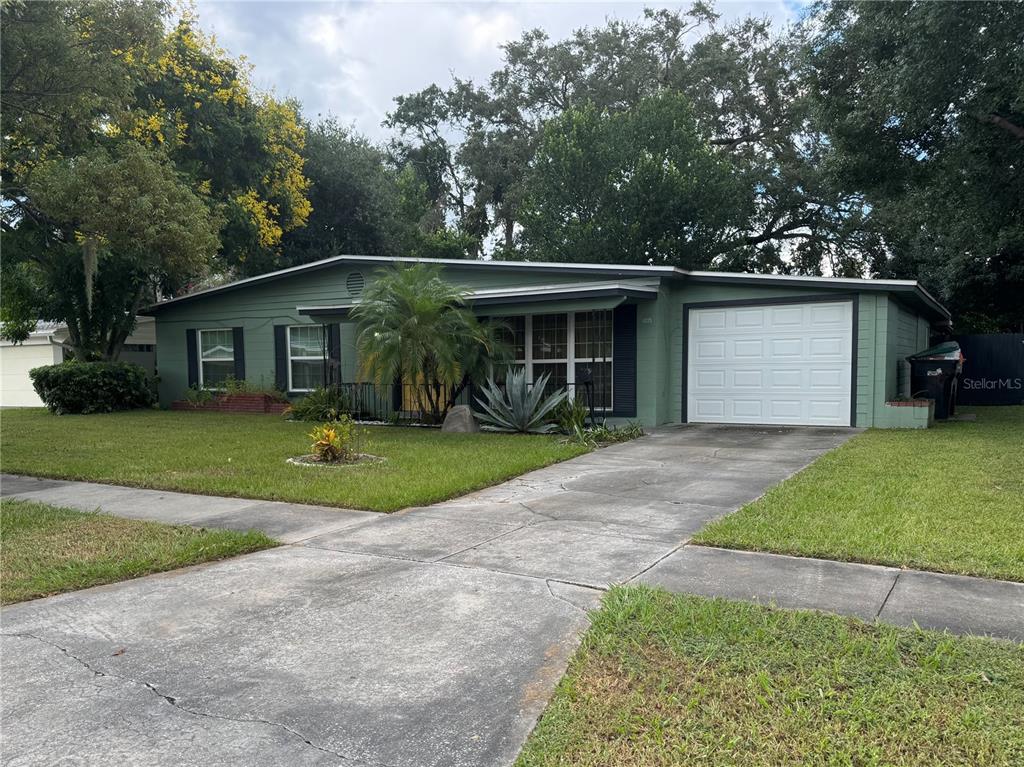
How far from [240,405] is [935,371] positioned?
48.3 feet

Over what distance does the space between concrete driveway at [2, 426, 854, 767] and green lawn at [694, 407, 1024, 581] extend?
2.18 feet

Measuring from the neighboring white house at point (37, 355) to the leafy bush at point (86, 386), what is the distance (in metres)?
4.19

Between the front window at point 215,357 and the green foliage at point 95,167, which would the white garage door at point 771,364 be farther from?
the front window at point 215,357

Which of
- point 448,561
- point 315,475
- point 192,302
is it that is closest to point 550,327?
point 315,475

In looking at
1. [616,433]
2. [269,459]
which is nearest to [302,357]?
[269,459]

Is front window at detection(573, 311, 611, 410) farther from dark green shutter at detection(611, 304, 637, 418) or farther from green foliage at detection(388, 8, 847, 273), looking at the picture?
green foliage at detection(388, 8, 847, 273)

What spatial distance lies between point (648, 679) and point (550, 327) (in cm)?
1065

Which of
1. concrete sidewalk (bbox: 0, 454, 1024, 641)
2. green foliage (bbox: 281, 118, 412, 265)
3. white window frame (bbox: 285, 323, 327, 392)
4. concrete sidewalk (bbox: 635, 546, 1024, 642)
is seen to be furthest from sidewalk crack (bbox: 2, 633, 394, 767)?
green foliage (bbox: 281, 118, 412, 265)

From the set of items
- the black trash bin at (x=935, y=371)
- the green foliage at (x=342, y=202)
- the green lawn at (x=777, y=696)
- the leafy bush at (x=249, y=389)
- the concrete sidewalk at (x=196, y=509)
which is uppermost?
the green foliage at (x=342, y=202)

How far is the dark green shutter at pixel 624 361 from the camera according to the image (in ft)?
40.4

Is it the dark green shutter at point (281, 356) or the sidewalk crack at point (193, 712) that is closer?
the sidewalk crack at point (193, 712)

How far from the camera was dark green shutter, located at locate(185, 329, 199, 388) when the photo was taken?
1789cm

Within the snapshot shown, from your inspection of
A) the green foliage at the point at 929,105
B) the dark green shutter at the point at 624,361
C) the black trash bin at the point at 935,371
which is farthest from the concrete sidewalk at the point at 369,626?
the black trash bin at the point at 935,371

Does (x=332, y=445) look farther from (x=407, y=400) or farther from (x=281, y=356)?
(x=281, y=356)
